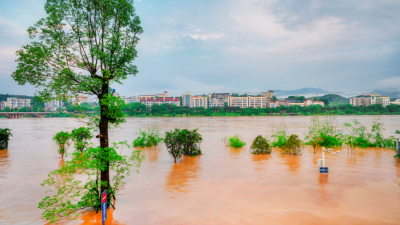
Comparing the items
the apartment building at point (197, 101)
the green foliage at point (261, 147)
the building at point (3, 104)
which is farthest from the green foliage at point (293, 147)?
the building at point (3, 104)

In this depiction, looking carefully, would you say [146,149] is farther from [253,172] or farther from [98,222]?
[98,222]

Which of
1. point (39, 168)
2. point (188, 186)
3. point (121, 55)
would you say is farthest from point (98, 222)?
point (39, 168)

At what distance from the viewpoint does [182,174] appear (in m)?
8.84

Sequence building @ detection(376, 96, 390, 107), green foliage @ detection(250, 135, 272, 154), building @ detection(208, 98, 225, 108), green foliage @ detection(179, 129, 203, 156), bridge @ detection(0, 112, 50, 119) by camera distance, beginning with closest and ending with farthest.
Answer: green foliage @ detection(179, 129, 203, 156) < green foliage @ detection(250, 135, 272, 154) < bridge @ detection(0, 112, 50, 119) < building @ detection(376, 96, 390, 107) < building @ detection(208, 98, 225, 108)

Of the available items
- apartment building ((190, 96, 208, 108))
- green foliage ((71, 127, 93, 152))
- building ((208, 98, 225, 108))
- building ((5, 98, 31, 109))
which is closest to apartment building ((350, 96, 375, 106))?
building ((208, 98, 225, 108))

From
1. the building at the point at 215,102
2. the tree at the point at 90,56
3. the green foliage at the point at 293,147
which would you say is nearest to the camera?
the tree at the point at 90,56

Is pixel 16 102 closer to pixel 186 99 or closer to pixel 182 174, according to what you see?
pixel 186 99

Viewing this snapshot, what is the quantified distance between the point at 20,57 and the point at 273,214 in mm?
6282

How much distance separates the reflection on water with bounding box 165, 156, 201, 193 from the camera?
A: 24.1ft

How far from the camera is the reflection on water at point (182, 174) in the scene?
24.1ft

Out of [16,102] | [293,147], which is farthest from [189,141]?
[16,102]

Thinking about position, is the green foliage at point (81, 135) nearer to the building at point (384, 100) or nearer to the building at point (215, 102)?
the building at point (384, 100)

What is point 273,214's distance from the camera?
5.31 m

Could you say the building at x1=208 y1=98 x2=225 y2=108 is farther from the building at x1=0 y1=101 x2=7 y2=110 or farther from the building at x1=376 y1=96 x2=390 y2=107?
the building at x1=0 y1=101 x2=7 y2=110
